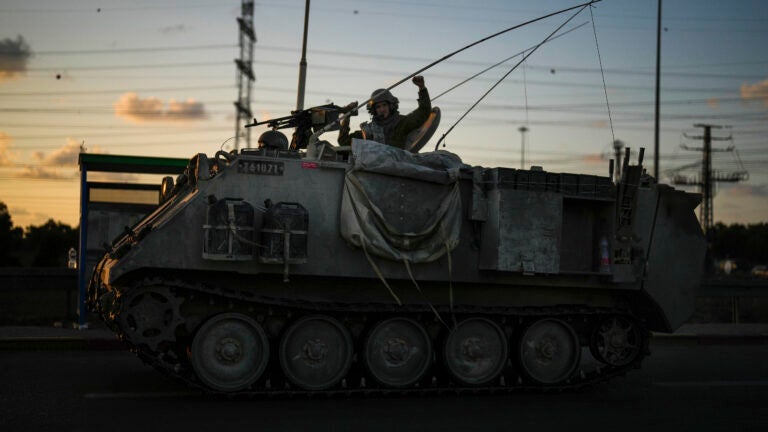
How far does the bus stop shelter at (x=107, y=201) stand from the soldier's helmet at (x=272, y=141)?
4823mm

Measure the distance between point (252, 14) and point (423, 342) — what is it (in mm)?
42277

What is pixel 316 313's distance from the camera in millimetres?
10969

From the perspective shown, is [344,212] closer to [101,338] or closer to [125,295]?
[125,295]

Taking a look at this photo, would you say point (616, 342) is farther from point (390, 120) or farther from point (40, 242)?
point (40, 242)

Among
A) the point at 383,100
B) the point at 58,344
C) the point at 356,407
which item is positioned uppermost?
the point at 383,100

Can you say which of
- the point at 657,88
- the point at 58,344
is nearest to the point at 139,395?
the point at 58,344

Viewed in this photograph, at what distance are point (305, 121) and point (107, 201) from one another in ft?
19.3

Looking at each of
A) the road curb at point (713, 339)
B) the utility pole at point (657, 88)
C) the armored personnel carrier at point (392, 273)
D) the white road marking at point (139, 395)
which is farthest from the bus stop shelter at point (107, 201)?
the utility pole at point (657, 88)

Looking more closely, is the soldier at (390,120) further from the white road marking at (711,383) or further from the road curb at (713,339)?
the road curb at (713,339)

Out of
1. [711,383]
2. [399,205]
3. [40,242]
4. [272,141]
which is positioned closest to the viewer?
[399,205]

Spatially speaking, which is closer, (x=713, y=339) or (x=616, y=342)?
(x=616, y=342)

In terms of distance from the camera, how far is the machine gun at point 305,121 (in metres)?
13.4

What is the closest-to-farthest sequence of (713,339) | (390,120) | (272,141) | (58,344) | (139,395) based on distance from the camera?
(139,395) < (272,141) < (390,120) < (58,344) < (713,339)

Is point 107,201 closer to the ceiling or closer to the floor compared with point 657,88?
closer to the floor
